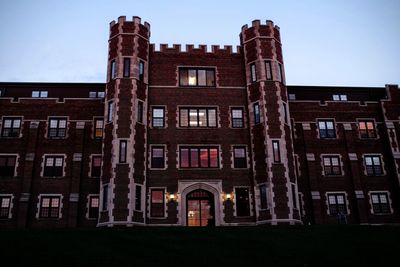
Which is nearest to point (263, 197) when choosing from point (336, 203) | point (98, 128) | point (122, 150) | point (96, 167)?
point (336, 203)

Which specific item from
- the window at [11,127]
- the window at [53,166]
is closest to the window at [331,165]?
the window at [53,166]

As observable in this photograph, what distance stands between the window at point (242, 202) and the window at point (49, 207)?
13.7 m

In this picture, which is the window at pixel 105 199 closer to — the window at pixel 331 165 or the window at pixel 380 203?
the window at pixel 331 165

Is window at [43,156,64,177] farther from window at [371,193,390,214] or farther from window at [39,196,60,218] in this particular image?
window at [371,193,390,214]

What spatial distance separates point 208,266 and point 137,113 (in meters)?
17.2

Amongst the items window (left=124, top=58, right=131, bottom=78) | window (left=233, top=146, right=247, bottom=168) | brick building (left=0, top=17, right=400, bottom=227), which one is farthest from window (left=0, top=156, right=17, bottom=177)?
window (left=233, top=146, right=247, bottom=168)

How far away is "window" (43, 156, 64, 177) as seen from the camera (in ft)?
107

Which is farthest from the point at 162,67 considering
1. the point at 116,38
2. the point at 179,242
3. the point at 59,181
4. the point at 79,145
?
the point at 179,242

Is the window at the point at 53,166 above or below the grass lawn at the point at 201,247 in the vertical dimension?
above

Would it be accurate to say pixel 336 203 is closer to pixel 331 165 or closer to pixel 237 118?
pixel 331 165

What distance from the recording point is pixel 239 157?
103 feet

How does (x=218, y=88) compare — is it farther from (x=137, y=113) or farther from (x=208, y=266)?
(x=208, y=266)

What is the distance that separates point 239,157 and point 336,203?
9581mm

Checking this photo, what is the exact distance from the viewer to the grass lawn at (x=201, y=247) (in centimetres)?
1590
